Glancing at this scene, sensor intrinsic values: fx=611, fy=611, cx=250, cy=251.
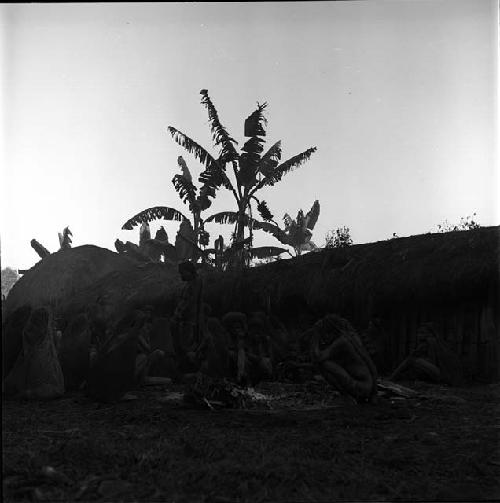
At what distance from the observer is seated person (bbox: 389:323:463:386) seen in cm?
1061

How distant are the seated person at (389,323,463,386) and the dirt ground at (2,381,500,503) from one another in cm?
193

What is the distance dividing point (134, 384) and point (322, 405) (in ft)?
9.48

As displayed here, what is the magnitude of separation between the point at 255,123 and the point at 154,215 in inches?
144

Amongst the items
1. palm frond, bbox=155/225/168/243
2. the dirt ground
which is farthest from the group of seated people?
palm frond, bbox=155/225/168/243

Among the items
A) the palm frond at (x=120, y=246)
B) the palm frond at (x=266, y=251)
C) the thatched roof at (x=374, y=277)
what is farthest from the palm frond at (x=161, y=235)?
the thatched roof at (x=374, y=277)

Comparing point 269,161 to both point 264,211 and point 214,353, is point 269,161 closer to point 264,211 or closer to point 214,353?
point 264,211

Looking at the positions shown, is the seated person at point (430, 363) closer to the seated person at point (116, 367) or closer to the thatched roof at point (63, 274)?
the seated person at point (116, 367)

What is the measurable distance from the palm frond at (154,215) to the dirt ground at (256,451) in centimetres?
842

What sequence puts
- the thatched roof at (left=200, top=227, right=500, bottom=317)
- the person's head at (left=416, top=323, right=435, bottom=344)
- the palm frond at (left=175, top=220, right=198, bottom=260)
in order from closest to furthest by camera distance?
1. the person's head at (left=416, top=323, right=435, bottom=344)
2. the thatched roof at (left=200, top=227, right=500, bottom=317)
3. the palm frond at (left=175, top=220, right=198, bottom=260)

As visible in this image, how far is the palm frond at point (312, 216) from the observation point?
22000 millimetres

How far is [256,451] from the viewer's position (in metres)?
5.66

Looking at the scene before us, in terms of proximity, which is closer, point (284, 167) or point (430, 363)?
point (430, 363)

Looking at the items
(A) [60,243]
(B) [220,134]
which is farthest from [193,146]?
(A) [60,243]

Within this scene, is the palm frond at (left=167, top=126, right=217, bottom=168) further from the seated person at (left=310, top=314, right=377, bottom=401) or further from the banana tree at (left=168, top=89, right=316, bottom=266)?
the seated person at (left=310, top=314, right=377, bottom=401)
